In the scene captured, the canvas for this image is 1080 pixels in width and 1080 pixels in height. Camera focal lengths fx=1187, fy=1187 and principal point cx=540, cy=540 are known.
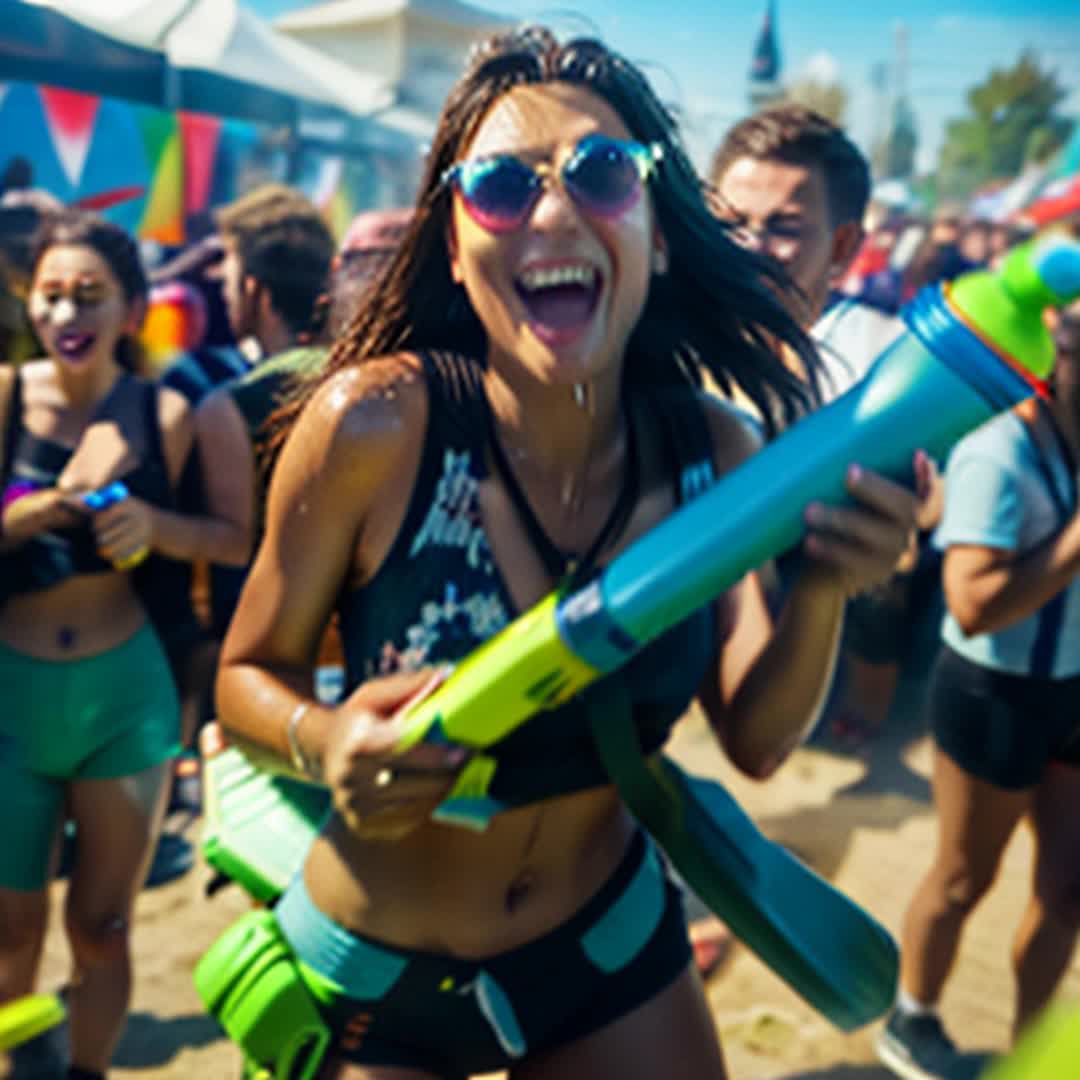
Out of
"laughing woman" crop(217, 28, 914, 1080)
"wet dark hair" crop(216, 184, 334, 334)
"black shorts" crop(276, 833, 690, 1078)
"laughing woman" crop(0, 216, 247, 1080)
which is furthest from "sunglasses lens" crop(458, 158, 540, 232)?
"wet dark hair" crop(216, 184, 334, 334)

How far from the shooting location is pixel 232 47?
6.96 m

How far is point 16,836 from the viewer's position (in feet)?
8.15

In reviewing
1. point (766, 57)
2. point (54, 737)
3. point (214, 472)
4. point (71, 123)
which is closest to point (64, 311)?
point (214, 472)

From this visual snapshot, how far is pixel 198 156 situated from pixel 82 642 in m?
7.11

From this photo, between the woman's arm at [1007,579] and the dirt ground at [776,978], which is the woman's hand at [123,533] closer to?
the dirt ground at [776,978]

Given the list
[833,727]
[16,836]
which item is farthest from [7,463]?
[833,727]

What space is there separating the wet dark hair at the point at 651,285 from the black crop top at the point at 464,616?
0.12 m

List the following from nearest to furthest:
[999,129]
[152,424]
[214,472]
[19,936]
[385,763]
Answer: [385,763], [19,936], [152,424], [214,472], [999,129]

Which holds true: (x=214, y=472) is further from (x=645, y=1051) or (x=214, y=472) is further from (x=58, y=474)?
(x=645, y=1051)

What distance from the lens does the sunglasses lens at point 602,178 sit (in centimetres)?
134

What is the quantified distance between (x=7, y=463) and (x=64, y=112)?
464 centimetres

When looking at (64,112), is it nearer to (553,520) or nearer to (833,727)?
(833,727)

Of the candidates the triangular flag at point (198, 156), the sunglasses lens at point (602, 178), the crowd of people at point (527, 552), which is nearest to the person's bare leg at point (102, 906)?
the crowd of people at point (527, 552)

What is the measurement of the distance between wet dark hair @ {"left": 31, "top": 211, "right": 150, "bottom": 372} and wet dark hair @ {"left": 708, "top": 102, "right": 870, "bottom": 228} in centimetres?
143
